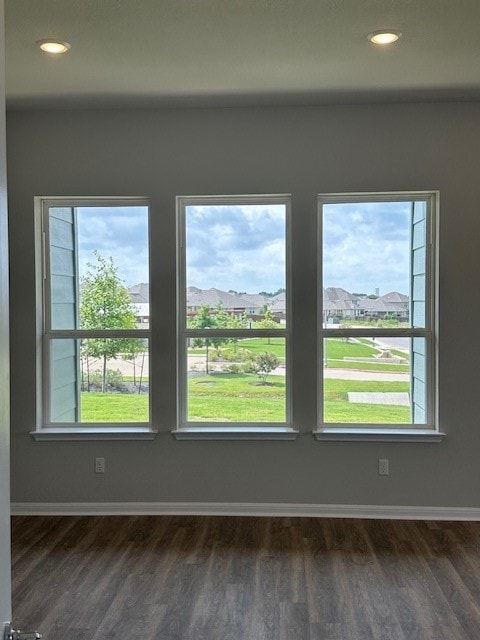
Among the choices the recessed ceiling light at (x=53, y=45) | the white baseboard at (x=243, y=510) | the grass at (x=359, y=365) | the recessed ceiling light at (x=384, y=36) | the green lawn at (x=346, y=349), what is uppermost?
the recessed ceiling light at (x=384, y=36)

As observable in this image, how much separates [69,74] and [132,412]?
240 cm

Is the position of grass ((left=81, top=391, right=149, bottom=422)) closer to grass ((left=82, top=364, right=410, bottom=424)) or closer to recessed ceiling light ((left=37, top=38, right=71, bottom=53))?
grass ((left=82, top=364, right=410, bottom=424))

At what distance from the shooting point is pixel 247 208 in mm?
4504

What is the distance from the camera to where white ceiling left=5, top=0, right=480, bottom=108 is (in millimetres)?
2822

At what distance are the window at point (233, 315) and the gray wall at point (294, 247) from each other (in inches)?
5.6

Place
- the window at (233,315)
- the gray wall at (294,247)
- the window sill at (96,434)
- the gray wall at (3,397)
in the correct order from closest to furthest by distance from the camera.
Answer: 1. the gray wall at (3,397)
2. the gray wall at (294,247)
3. the window sill at (96,434)
4. the window at (233,315)

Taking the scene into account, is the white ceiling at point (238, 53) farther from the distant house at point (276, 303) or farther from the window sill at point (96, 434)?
the window sill at point (96, 434)

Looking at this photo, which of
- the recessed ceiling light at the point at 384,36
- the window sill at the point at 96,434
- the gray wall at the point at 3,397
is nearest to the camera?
the gray wall at the point at 3,397

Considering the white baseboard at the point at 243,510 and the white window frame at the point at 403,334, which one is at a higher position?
the white window frame at the point at 403,334

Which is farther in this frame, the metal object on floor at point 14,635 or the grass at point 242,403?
the grass at point 242,403

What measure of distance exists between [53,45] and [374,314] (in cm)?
278

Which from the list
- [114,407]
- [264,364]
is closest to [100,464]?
[114,407]

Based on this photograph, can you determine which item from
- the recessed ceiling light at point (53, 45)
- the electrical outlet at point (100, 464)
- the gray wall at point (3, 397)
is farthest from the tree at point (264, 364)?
the gray wall at point (3, 397)

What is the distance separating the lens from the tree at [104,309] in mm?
4562
